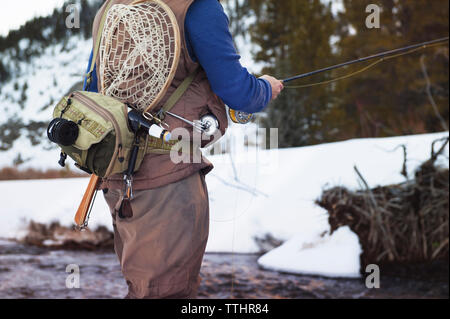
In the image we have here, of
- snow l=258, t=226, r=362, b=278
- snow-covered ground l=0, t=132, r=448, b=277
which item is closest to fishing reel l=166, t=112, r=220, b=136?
snow-covered ground l=0, t=132, r=448, b=277

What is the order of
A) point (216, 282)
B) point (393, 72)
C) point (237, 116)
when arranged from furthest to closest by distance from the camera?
1. point (393, 72)
2. point (216, 282)
3. point (237, 116)

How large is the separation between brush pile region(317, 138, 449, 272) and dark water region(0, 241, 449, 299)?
167 millimetres

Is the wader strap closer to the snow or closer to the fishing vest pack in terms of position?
the fishing vest pack

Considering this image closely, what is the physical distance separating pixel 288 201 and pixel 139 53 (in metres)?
2.37

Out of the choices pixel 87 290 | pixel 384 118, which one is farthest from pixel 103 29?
pixel 384 118

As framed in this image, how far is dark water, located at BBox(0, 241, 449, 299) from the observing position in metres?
2.77

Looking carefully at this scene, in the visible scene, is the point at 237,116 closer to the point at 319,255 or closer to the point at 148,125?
the point at 148,125

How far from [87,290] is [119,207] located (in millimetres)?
2083

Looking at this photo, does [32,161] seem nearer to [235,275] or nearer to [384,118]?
[235,275]

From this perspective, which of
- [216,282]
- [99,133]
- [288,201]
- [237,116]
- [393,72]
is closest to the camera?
[99,133]

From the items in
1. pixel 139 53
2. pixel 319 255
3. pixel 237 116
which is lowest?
pixel 319 255

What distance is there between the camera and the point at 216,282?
2861 millimetres

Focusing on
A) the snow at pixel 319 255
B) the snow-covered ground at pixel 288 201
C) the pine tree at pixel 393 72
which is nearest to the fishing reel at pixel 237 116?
the snow-covered ground at pixel 288 201

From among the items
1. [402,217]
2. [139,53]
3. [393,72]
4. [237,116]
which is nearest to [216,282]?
[402,217]
